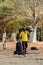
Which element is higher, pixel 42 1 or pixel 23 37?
pixel 42 1

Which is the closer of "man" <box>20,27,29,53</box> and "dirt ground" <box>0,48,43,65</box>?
"dirt ground" <box>0,48,43,65</box>

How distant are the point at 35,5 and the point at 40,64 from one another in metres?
16.1

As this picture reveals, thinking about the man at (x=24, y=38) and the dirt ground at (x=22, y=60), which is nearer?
the dirt ground at (x=22, y=60)

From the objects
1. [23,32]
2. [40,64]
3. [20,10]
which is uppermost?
[20,10]

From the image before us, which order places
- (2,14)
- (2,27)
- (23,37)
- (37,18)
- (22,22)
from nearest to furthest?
(23,37) → (37,18) → (2,14) → (22,22) → (2,27)

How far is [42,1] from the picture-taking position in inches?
1022

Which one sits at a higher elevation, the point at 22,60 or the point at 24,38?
the point at 24,38

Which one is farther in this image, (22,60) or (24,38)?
(24,38)

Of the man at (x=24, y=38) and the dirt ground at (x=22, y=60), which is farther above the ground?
the man at (x=24, y=38)

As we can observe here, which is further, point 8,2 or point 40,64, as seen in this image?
point 8,2

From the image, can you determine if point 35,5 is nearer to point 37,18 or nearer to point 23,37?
point 37,18

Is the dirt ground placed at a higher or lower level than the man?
lower

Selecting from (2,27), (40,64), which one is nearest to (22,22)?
(2,27)

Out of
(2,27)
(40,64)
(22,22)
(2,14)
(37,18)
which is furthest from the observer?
(2,27)
